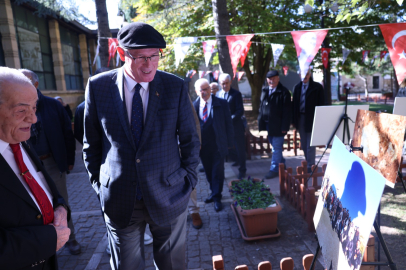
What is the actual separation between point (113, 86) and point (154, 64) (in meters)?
0.34

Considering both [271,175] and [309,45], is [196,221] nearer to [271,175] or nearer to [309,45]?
[271,175]

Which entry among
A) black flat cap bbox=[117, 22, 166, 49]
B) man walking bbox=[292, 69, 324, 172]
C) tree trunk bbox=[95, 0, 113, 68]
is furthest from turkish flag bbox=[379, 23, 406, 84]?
tree trunk bbox=[95, 0, 113, 68]

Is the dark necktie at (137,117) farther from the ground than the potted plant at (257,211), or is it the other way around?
the dark necktie at (137,117)

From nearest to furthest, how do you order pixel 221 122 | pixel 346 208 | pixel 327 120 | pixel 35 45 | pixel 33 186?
pixel 33 186 → pixel 346 208 → pixel 327 120 → pixel 221 122 → pixel 35 45

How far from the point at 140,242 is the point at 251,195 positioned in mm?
1977

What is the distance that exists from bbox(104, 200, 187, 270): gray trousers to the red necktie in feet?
2.25

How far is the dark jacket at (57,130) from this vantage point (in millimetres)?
3336

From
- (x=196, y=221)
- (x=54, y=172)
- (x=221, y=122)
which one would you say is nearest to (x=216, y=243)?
(x=196, y=221)

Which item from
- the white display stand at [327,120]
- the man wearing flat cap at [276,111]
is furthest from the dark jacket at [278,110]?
the white display stand at [327,120]

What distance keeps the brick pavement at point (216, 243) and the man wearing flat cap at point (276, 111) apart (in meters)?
1.30

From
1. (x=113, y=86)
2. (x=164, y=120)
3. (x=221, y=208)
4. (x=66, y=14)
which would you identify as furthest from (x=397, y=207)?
(x=66, y=14)

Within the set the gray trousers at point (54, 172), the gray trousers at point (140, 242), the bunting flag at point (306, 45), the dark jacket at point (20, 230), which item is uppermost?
the bunting flag at point (306, 45)

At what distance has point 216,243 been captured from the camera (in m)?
3.83

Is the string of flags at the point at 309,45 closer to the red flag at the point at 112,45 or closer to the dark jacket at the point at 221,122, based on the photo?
the red flag at the point at 112,45
